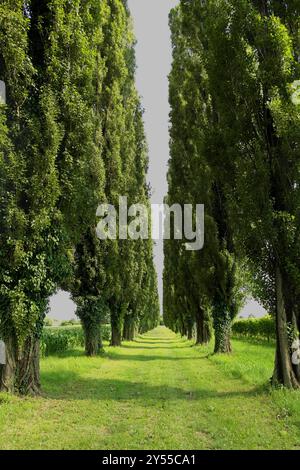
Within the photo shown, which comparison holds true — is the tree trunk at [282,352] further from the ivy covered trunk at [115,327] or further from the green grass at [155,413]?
the ivy covered trunk at [115,327]

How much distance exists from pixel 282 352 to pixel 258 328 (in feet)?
120

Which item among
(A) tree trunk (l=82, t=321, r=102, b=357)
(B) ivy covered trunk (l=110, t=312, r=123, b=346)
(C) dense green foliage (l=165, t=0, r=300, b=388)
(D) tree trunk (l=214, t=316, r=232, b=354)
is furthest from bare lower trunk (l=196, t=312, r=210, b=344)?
(C) dense green foliage (l=165, t=0, r=300, b=388)

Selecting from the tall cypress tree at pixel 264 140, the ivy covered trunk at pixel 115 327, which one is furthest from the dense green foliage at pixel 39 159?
the ivy covered trunk at pixel 115 327

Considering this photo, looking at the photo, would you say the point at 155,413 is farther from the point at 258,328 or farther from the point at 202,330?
the point at 258,328

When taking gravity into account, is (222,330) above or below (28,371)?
above

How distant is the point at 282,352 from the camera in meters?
12.1

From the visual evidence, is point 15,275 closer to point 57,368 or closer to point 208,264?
point 57,368

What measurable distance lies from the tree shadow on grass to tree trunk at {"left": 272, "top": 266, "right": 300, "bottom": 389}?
67cm

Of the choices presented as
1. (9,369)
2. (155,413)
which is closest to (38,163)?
(9,369)

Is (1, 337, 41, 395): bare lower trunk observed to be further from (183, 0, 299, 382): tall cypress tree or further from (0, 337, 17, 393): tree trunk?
(183, 0, 299, 382): tall cypress tree

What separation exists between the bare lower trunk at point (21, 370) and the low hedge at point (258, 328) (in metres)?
30.0

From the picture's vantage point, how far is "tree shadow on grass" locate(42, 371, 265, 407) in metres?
11.6

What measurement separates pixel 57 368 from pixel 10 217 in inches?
316

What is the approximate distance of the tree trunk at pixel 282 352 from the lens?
11.9 m
